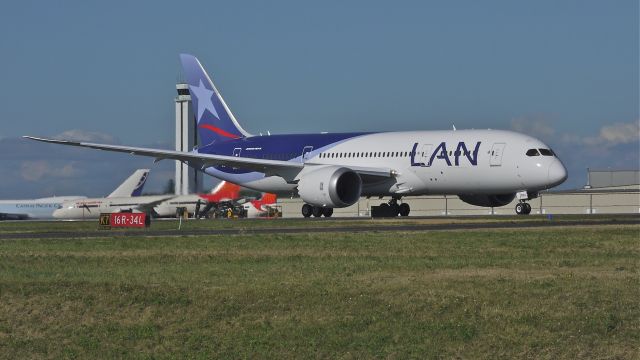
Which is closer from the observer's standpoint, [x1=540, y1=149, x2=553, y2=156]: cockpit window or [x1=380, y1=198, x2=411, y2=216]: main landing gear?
[x1=540, y1=149, x2=553, y2=156]: cockpit window

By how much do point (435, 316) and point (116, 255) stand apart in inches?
494

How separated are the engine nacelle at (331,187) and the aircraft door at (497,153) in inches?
257

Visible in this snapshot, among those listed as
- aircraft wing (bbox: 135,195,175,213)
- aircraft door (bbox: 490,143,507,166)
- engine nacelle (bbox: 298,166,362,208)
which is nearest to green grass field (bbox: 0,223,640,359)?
aircraft door (bbox: 490,143,507,166)

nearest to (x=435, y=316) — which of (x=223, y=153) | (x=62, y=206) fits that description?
(x=223, y=153)

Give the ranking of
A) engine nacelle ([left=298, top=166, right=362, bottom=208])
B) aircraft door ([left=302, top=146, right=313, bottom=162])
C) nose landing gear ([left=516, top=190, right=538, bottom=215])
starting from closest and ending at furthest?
engine nacelle ([left=298, top=166, right=362, bottom=208]) < nose landing gear ([left=516, top=190, right=538, bottom=215]) < aircraft door ([left=302, top=146, right=313, bottom=162])

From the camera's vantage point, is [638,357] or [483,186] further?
[483,186]

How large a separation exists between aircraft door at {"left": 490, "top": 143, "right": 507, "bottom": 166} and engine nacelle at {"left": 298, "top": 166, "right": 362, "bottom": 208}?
6518 millimetres

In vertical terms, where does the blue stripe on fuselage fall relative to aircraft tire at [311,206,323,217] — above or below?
above

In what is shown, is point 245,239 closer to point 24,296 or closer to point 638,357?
point 24,296

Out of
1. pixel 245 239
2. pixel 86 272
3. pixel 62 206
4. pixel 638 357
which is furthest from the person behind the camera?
pixel 62 206

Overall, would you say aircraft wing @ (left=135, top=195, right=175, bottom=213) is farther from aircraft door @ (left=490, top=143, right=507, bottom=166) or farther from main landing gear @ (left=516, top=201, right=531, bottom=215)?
aircraft door @ (left=490, top=143, right=507, bottom=166)

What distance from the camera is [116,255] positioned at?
96.8 feet

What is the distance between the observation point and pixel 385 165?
56.2 m

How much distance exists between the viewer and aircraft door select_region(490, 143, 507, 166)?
170ft
